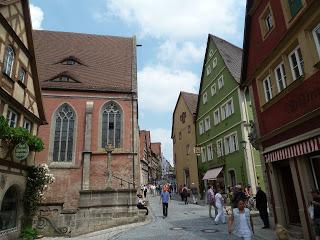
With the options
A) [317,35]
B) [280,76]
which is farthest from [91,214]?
[317,35]

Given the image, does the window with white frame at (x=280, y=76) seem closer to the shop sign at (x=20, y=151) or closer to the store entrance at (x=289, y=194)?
the store entrance at (x=289, y=194)

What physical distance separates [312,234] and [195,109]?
26.9 meters

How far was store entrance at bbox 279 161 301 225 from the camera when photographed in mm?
10719

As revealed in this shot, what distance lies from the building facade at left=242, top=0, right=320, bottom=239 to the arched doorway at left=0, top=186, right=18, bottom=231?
11491 mm

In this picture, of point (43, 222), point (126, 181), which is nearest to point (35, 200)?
point (43, 222)

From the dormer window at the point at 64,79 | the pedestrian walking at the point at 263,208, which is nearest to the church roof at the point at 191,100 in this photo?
the dormer window at the point at 64,79

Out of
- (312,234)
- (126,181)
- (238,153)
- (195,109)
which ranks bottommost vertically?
(312,234)

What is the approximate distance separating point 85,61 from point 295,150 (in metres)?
24.2

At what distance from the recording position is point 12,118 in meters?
13.4

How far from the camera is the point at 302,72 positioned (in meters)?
9.45

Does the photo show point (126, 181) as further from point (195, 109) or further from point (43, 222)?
point (195, 109)

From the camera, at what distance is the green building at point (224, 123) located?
22375 mm

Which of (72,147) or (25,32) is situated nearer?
(25,32)

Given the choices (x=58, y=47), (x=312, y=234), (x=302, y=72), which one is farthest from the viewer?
(x=58, y=47)
